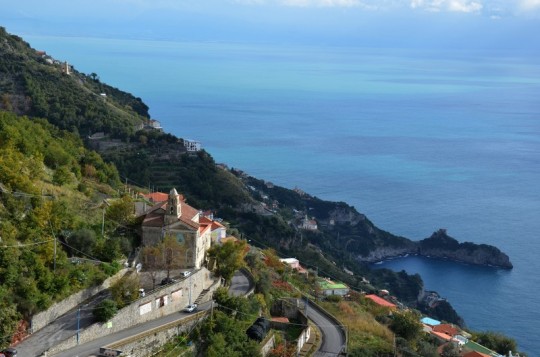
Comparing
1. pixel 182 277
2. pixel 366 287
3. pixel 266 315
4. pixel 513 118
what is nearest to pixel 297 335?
pixel 266 315

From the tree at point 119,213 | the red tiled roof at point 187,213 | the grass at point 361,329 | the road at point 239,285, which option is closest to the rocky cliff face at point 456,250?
the grass at point 361,329

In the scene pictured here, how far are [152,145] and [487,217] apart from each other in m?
35.3

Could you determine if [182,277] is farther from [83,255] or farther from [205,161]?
[205,161]

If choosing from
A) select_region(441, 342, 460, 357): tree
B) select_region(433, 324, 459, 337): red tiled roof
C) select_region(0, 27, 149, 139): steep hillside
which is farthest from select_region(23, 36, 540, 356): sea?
select_region(0, 27, 149, 139): steep hillside

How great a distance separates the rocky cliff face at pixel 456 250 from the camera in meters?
58.3

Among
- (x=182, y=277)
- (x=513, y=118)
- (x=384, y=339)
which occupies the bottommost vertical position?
(x=384, y=339)

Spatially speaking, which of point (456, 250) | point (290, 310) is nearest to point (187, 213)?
point (290, 310)

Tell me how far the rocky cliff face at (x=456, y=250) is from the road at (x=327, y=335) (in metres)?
39.1

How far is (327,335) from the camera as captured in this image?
2027cm

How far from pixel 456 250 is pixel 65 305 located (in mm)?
49298

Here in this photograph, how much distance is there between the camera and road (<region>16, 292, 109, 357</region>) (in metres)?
14.4

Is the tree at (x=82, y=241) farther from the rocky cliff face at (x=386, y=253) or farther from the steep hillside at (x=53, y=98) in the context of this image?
the rocky cliff face at (x=386, y=253)

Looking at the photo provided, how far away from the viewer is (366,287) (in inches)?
1699

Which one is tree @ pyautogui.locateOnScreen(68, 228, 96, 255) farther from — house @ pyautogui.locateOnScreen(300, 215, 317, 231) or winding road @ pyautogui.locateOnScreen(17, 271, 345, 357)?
house @ pyautogui.locateOnScreen(300, 215, 317, 231)
